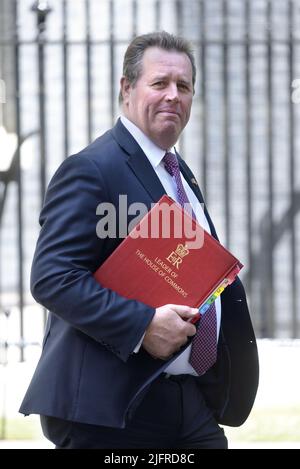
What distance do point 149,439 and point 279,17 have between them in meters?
4.03

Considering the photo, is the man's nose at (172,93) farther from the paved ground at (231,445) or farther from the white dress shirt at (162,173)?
the paved ground at (231,445)

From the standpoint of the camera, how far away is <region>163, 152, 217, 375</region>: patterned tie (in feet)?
8.32

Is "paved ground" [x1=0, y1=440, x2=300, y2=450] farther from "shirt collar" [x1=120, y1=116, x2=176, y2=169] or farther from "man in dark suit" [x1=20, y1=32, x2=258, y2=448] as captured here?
"shirt collar" [x1=120, y1=116, x2=176, y2=169]

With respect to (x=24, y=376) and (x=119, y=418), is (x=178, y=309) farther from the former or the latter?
(x=24, y=376)

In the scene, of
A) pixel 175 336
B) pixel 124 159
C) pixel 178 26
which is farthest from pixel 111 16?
pixel 175 336

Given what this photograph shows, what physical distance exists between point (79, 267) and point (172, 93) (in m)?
0.54

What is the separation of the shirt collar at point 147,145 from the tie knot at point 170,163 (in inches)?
1.3

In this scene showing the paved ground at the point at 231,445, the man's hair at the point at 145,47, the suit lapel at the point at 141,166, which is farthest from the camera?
the paved ground at the point at 231,445

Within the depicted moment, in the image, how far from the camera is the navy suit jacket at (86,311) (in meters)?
2.31

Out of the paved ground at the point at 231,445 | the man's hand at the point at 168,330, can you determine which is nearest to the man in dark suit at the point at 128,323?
the man's hand at the point at 168,330

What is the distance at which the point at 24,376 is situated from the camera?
223 inches

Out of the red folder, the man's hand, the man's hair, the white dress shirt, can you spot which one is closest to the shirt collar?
the white dress shirt

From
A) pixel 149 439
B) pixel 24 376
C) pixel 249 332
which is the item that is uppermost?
pixel 249 332

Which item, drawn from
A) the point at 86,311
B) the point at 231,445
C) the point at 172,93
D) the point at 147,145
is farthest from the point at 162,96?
the point at 231,445
